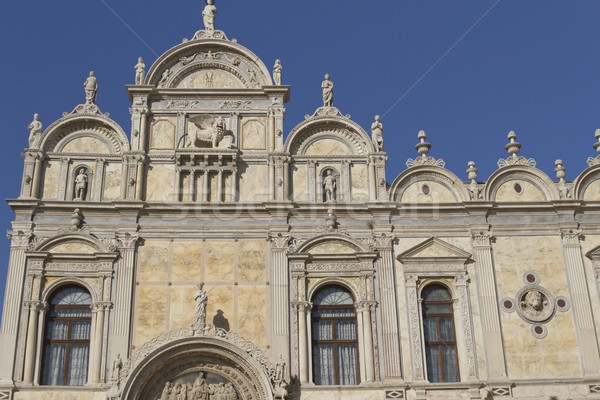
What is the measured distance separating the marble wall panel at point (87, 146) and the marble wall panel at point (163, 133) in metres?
1.43

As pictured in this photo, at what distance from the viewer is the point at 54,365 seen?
22.2 m

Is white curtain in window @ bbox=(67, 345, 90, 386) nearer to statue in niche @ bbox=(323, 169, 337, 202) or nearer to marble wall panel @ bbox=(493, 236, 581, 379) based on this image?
statue in niche @ bbox=(323, 169, 337, 202)

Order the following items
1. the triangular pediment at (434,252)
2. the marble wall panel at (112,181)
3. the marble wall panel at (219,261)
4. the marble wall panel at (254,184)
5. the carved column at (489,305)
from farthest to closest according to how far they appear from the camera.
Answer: the marble wall panel at (254,184)
the marble wall panel at (112,181)
the triangular pediment at (434,252)
the marble wall panel at (219,261)
the carved column at (489,305)

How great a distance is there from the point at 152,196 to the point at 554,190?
481 inches

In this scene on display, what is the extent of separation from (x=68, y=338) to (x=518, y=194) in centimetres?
1400

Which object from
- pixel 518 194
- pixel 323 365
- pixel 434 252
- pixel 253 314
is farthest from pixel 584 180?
pixel 253 314

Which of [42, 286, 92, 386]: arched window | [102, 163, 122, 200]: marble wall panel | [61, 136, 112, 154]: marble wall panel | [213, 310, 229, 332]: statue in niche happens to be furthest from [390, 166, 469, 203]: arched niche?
[42, 286, 92, 386]: arched window

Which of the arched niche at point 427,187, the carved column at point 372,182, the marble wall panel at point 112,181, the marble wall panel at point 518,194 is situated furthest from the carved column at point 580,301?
the marble wall panel at point 112,181

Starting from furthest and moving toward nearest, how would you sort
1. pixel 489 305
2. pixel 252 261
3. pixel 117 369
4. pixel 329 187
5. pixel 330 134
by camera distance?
1. pixel 330 134
2. pixel 329 187
3. pixel 252 261
4. pixel 489 305
5. pixel 117 369

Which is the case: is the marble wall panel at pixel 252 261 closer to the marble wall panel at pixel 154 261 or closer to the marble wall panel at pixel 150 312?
the marble wall panel at pixel 154 261

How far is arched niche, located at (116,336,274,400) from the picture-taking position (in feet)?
69.4

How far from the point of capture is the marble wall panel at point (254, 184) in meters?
24.5

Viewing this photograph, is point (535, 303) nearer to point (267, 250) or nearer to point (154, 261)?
point (267, 250)

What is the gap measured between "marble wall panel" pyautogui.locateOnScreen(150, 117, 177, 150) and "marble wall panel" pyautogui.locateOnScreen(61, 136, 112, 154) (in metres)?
1.43
